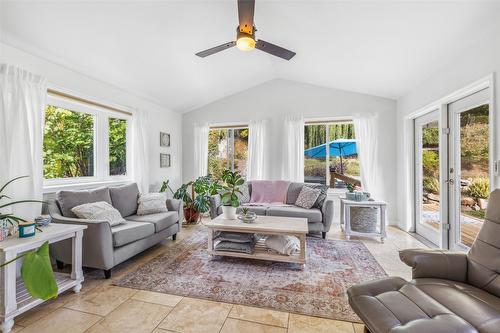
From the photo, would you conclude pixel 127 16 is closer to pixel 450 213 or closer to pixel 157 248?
pixel 157 248

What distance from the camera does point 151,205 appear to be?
11.0ft

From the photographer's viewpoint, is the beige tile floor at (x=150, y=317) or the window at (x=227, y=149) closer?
the beige tile floor at (x=150, y=317)

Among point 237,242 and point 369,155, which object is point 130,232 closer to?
point 237,242

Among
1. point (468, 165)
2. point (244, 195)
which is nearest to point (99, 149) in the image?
point (244, 195)

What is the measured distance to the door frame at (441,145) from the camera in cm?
210

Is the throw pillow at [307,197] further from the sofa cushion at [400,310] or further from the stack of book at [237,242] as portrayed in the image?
the sofa cushion at [400,310]

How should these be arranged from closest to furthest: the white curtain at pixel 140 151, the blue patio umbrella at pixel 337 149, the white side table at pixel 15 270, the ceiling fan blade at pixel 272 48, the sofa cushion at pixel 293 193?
the white side table at pixel 15 270 < the ceiling fan blade at pixel 272 48 < the white curtain at pixel 140 151 < the sofa cushion at pixel 293 193 < the blue patio umbrella at pixel 337 149

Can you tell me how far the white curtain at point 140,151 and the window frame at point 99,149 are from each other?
0.10 meters

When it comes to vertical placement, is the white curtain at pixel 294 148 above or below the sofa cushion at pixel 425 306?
above

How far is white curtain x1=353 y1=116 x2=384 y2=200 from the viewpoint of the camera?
14.1ft

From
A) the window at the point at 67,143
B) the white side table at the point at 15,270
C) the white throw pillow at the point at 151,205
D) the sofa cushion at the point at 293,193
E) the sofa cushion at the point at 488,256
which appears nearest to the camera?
the sofa cushion at the point at 488,256

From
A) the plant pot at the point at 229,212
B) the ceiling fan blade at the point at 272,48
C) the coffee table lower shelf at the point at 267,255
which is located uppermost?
the ceiling fan blade at the point at 272,48

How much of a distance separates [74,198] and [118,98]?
5.66ft

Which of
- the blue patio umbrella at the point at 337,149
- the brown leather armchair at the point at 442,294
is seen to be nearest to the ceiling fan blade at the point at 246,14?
the brown leather armchair at the point at 442,294
